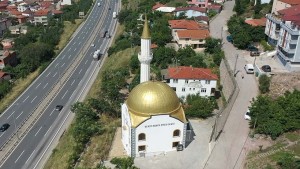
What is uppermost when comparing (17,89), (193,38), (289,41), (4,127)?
(289,41)

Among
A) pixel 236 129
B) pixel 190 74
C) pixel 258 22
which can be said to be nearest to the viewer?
pixel 236 129

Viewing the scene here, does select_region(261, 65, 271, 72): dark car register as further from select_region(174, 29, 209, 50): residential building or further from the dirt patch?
select_region(174, 29, 209, 50): residential building

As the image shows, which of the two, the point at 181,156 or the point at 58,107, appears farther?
the point at 58,107

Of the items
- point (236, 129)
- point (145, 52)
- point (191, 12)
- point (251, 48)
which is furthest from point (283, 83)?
point (191, 12)

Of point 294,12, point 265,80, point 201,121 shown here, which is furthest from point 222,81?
point 294,12

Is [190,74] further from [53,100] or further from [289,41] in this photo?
[53,100]

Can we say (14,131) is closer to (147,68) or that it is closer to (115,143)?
(115,143)
